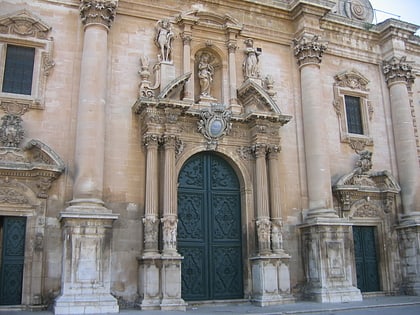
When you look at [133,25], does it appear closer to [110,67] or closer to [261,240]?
[110,67]

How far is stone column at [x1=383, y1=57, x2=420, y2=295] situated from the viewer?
16703 millimetres

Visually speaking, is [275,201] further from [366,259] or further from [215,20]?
[215,20]

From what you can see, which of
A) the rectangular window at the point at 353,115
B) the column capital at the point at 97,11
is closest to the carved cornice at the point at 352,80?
the rectangular window at the point at 353,115

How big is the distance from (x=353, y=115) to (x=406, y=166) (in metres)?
2.61

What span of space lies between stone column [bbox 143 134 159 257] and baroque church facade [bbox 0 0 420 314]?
4 cm

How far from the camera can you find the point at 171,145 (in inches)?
552

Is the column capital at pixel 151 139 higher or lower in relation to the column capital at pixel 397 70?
lower

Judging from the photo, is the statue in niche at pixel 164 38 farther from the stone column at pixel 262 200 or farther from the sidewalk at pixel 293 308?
the sidewalk at pixel 293 308

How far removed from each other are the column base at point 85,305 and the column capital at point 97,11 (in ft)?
24.4

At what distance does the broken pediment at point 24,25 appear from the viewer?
13523mm

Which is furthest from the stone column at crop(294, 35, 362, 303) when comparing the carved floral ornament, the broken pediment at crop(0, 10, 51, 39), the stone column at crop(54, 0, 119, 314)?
the broken pediment at crop(0, 10, 51, 39)

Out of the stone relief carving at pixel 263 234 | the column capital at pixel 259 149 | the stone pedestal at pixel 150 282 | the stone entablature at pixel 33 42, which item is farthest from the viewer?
the column capital at pixel 259 149

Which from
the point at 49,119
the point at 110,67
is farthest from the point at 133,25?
the point at 49,119

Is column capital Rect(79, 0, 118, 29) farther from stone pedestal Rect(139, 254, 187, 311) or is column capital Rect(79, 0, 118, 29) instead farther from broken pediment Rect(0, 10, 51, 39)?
stone pedestal Rect(139, 254, 187, 311)
